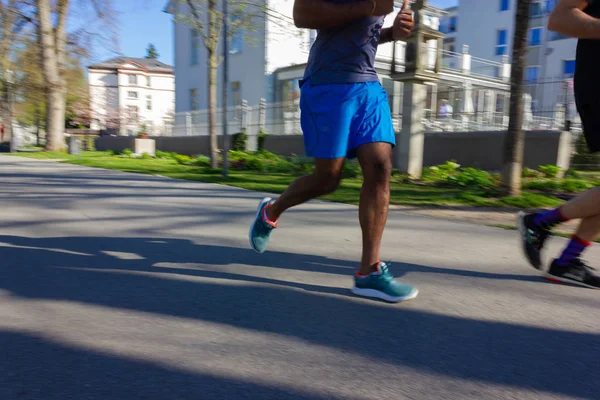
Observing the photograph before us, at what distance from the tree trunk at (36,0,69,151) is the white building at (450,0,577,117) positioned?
19.5 metres

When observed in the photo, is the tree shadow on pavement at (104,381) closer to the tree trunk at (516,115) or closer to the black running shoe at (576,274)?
the black running shoe at (576,274)

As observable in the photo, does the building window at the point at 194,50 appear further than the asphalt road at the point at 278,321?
Yes

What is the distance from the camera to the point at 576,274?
3.00 m

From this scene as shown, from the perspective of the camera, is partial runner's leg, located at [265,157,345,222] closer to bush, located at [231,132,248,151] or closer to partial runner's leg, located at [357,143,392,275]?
partial runner's leg, located at [357,143,392,275]

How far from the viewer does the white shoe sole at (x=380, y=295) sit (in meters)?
2.66

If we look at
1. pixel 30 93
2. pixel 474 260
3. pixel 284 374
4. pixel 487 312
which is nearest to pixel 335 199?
pixel 474 260

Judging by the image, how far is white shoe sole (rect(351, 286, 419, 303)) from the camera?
8.71 ft

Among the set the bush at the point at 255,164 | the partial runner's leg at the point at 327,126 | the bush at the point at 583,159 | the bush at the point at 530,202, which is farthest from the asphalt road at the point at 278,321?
the bush at the point at 255,164

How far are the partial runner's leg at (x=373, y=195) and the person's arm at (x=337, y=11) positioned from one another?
0.68 metres

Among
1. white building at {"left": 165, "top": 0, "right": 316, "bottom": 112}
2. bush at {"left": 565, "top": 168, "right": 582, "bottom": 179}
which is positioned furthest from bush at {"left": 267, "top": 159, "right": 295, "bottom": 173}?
white building at {"left": 165, "top": 0, "right": 316, "bottom": 112}

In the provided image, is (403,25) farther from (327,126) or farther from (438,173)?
(438,173)

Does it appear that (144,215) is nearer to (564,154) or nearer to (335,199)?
(335,199)

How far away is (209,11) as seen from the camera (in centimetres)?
1185

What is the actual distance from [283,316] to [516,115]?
5324 mm
